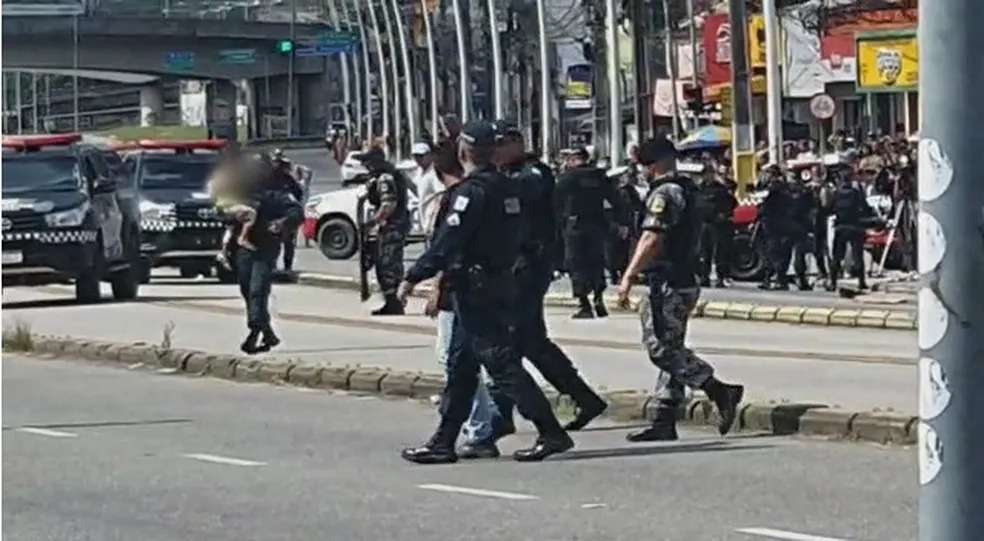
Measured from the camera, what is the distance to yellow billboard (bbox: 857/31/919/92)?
46875 millimetres

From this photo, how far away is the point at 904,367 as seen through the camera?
60.7 ft

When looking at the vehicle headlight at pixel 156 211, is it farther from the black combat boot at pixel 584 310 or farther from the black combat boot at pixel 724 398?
the black combat boot at pixel 724 398

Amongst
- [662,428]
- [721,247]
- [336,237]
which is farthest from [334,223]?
[662,428]

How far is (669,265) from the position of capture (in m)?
13.6

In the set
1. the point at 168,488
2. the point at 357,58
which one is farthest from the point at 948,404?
the point at 357,58

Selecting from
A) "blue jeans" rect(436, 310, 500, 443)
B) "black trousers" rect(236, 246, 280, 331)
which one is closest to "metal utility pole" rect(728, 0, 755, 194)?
"black trousers" rect(236, 246, 280, 331)

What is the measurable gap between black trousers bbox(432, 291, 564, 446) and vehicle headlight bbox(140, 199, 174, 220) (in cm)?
2123

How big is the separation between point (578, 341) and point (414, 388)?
198 inches

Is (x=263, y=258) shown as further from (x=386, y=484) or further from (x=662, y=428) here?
(x=386, y=484)

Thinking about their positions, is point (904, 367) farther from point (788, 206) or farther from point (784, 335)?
point (788, 206)

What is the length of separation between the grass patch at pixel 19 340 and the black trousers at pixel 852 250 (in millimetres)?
11625

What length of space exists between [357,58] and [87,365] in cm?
8451

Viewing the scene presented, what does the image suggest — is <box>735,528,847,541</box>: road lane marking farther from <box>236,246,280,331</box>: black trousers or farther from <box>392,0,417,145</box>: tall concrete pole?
<box>392,0,417,145</box>: tall concrete pole

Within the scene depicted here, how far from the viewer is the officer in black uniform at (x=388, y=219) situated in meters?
24.5
